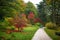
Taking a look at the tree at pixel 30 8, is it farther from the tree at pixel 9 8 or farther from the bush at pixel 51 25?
the bush at pixel 51 25

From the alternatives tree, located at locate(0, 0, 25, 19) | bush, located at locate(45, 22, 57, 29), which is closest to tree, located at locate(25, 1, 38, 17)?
tree, located at locate(0, 0, 25, 19)

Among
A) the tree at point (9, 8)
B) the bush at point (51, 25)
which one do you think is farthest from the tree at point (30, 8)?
the bush at point (51, 25)

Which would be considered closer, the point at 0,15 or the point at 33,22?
the point at 0,15

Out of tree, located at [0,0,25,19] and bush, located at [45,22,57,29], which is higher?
tree, located at [0,0,25,19]

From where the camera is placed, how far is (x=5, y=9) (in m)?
12.0

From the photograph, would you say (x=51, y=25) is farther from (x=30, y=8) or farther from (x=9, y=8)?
(x=9, y=8)

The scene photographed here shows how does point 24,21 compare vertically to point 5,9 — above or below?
below

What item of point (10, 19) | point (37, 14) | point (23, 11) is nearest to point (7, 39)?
point (10, 19)

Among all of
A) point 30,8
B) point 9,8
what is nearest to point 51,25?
point 30,8

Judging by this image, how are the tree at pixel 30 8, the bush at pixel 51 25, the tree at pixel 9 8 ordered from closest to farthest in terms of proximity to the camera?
the tree at pixel 9 8 → the bush at pixel 51 25 → the tree at pixel 30 8

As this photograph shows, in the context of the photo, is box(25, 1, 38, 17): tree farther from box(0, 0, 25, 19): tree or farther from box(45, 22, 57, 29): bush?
box(45, 22, 57, 29): bush

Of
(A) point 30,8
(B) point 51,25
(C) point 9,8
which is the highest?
(C) point 9,8

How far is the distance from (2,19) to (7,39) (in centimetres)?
325

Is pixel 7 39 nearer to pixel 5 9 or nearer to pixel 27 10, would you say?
pixel 5 9
